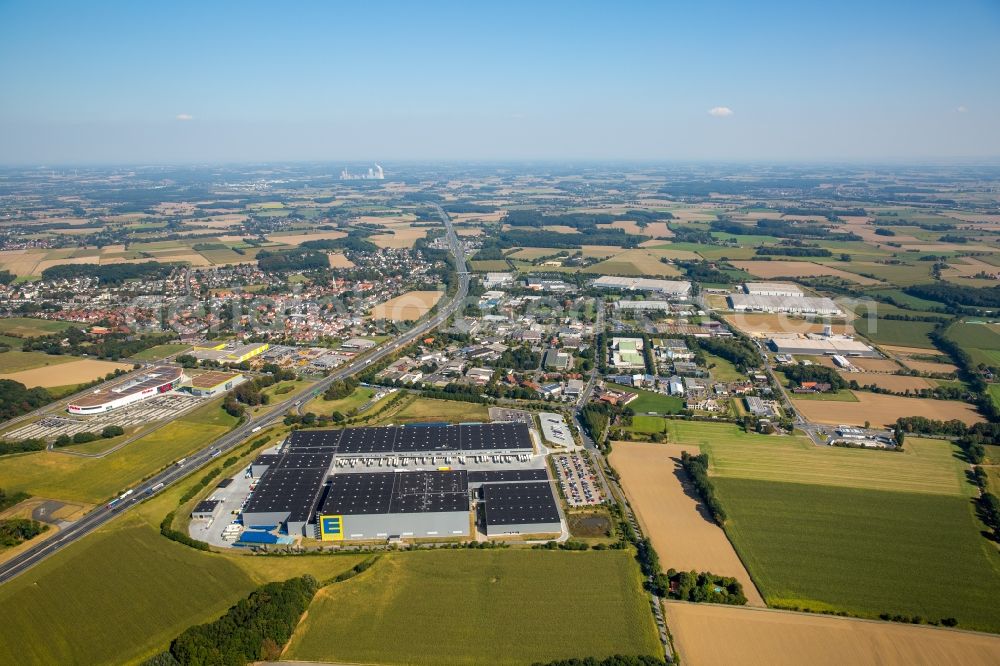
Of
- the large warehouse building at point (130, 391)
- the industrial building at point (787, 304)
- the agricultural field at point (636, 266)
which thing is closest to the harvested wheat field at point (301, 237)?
the agricultural field at point (636, 266)

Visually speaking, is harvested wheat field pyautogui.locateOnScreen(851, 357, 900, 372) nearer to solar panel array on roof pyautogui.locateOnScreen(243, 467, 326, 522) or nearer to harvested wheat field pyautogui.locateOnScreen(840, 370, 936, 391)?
harvested wheat field pyautogui.locateOnScreen(840, 370, 936, 391)

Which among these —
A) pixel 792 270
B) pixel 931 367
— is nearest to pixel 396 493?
pixel 931 367

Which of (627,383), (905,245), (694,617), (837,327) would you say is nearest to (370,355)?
(627,383)

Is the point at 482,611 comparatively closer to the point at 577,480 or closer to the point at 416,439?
the point at 577,480

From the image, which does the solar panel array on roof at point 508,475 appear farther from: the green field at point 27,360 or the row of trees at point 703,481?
the green field at point 27,360

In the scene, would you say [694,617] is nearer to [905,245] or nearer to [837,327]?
[837,327]

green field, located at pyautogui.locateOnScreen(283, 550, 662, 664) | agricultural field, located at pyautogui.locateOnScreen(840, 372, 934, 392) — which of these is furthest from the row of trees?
agricultural field, located at pyautogui.locateOnScreen(840, 372, 934, 392)
